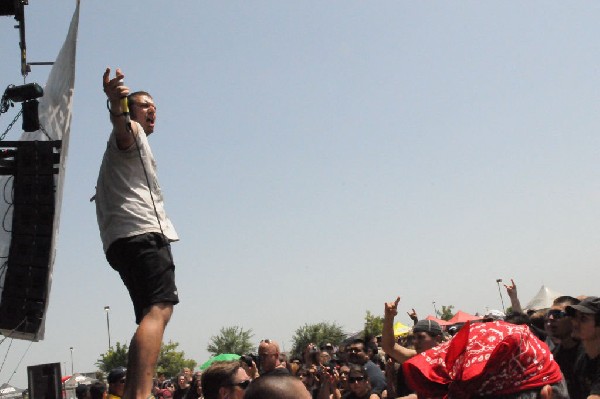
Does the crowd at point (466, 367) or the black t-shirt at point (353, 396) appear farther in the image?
the black t-shirt at point (353, 396)

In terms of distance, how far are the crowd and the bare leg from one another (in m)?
0.52

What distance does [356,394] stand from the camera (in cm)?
686

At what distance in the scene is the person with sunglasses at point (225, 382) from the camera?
4.08 metres

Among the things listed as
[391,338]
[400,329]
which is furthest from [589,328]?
[400,329]

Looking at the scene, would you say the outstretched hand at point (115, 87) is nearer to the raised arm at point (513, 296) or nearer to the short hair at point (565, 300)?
the short hair at point (565, 300)

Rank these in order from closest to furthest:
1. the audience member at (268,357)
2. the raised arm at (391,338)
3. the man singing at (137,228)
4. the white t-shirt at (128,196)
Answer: the man singing at (137,228)
the white t-shirt at (128,196)
the raised arm at (391,338)
the audience member at (268,357)

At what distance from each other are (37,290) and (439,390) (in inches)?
324

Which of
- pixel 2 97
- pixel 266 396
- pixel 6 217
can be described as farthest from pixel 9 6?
pixel 266 396

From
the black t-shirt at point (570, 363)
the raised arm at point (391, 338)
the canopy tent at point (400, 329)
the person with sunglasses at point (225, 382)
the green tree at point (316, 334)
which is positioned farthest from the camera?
the green tree at point (316, 334)

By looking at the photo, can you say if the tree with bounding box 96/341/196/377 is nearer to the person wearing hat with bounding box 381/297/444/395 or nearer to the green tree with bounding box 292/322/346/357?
the green tree with bounding box 292/322/346/357

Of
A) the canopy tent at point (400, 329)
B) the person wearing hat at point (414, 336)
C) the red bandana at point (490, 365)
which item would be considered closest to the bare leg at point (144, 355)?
the red bandana at point (490, 365)

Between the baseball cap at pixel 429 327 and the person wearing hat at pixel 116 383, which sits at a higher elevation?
the baseball cap at pixel 429 327

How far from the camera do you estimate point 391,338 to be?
20.9 feet

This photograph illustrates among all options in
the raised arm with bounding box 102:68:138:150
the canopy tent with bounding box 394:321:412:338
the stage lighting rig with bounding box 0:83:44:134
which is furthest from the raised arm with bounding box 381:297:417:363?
the canopy tent with bounding box 394:321:412:338
